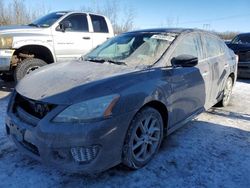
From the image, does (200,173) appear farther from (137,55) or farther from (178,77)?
(137,55)

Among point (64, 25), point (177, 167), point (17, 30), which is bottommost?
point (177, 167)

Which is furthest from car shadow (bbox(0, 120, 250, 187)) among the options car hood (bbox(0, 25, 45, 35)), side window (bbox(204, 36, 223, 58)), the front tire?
car hood (bbox(0, 25, 45, 35))

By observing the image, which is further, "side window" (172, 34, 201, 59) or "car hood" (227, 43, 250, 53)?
"car hood" (227, 43, 250, 53)

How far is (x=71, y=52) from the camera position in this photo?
276 inches

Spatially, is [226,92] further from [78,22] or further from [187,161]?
[78,22]

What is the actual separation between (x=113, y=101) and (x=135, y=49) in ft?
4.76

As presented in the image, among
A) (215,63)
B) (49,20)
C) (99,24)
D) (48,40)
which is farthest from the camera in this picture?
(99,24)

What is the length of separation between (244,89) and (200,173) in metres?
4.97

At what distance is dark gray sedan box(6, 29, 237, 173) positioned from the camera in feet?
8.10

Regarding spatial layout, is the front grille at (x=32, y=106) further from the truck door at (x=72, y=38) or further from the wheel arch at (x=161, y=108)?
the truck door at (x=72, y=38)

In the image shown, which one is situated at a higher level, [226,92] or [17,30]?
[17,30]

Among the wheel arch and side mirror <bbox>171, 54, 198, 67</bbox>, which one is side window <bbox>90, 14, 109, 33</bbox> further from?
the wheel arch

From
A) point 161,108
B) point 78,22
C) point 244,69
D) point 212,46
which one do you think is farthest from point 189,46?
point 244,69

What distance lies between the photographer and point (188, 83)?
365cm
